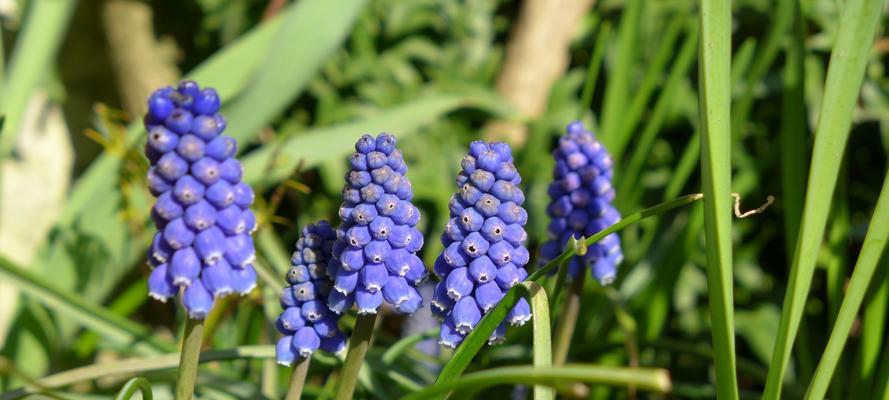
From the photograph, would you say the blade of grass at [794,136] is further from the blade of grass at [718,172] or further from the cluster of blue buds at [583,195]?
the blade of grass at [718,172]

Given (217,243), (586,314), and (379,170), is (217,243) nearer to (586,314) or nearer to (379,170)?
(379,170)

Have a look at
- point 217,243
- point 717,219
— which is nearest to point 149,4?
point 217,243

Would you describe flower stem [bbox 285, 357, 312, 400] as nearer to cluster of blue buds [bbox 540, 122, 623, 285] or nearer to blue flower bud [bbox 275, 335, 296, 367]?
blue flower bud [bbox 275, 335, 296, 367]

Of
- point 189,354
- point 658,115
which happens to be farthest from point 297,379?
point 658,115

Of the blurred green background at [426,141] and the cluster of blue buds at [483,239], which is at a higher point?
the blurred green background at [426,141]

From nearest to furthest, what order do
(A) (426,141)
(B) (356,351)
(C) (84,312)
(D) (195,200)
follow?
(D) (195,200), (B) (356,351), (C) (84,312), (A) (426,141)

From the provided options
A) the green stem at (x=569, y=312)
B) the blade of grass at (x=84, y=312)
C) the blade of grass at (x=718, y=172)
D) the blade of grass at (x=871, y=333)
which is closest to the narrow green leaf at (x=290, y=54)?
the blade of grass at (x=84, y=312)

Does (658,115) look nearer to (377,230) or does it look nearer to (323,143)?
(323,143)
